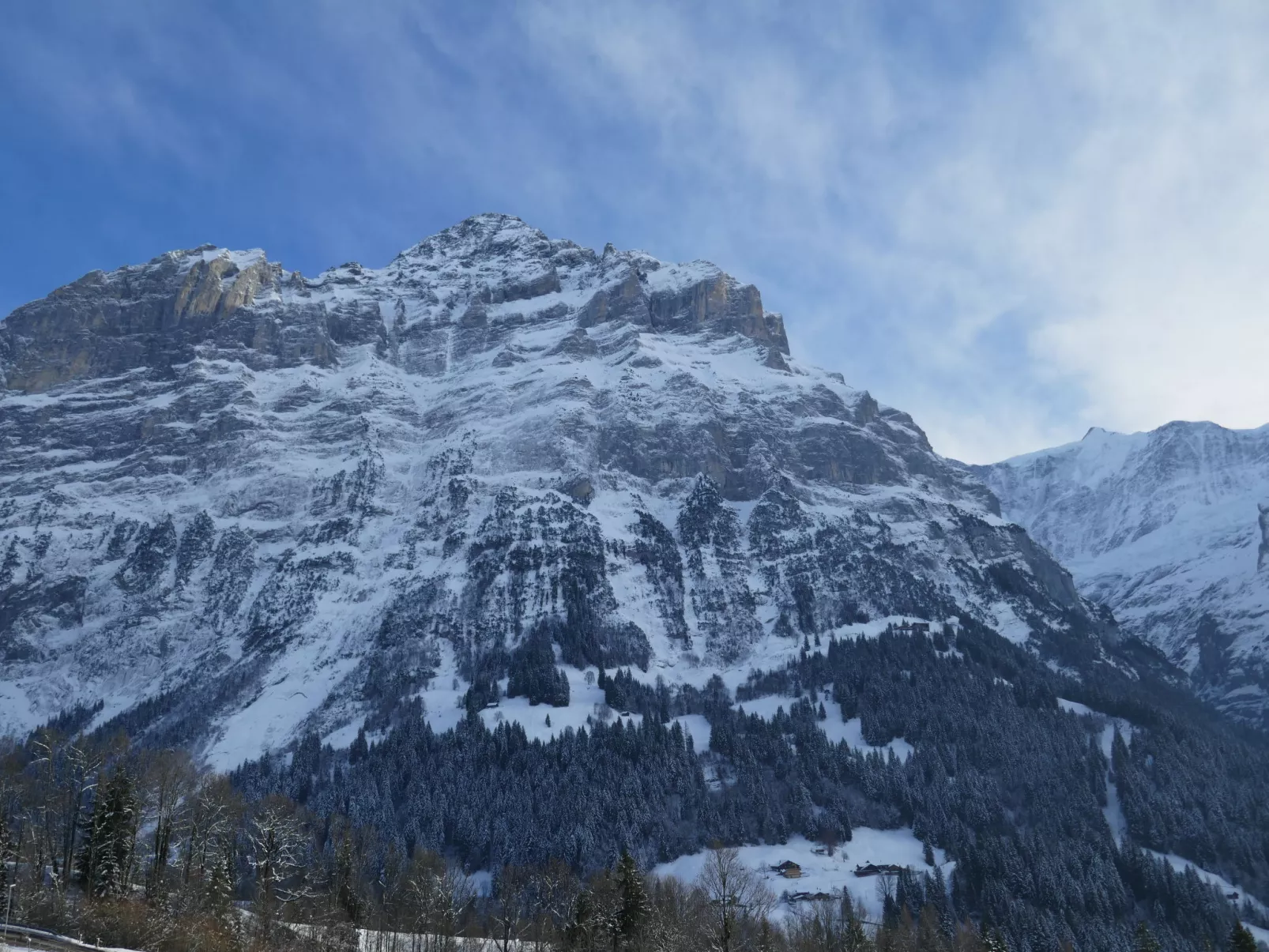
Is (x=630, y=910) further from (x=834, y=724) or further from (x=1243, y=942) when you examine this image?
(x=834, y=724)

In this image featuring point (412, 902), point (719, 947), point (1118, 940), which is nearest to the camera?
point (719, 947)

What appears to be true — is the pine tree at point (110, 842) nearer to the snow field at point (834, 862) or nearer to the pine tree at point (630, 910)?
the pine tree at point (630, 910)

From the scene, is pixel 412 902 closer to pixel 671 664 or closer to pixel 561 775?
pixel 561 775

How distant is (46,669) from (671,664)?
120 m

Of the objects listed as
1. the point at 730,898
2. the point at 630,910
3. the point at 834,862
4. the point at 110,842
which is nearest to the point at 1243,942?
the point at 730,898

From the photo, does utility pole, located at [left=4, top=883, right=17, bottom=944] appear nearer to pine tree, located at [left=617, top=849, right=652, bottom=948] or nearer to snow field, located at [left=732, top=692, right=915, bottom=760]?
pine tree, located at [left=617, top=849, right=652, bottom=948]

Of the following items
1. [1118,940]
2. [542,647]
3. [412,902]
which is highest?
[542,647]

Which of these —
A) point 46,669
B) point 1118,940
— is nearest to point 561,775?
point 1118,940

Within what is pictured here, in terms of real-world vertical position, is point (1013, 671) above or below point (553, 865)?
above

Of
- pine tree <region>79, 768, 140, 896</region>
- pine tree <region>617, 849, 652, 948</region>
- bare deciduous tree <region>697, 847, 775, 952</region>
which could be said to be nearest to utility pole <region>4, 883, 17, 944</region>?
pine tree <region>79, 768, 140, 896</region>

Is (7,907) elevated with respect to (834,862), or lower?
lower

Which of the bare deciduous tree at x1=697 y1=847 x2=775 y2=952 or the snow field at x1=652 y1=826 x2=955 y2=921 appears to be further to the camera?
the snow field at x1=652 y1=826 x2=955 y2=921

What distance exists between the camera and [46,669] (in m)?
199

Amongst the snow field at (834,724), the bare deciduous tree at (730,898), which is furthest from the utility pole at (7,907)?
the snow field at (834,724)
